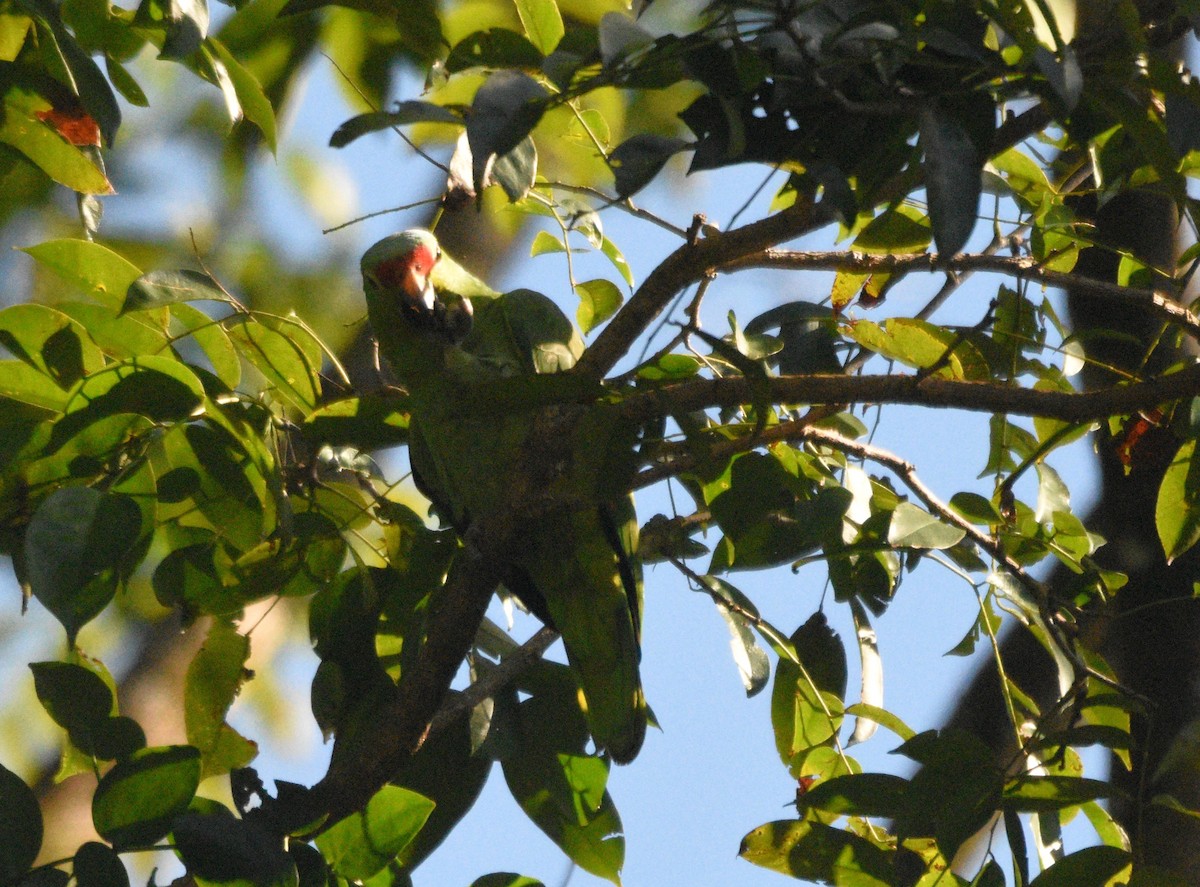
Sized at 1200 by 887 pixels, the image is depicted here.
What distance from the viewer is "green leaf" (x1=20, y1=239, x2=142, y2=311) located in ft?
4.13

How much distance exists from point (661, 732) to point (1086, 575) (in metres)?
0.66

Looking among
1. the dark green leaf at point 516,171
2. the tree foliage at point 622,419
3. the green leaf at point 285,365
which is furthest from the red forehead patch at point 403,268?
the dark green leaf at point 516,171

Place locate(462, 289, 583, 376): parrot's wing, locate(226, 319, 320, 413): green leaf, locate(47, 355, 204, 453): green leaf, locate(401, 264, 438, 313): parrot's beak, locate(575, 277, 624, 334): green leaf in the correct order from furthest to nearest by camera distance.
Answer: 1. locate(401, 264, 438, 313): parrot's beak
2. locate(462, 289, 583, 376): parrot's wing
3. locate(575, 277, 624, 334): green leaf
4. locate(226, 319, 320, 413): green leaf
5. locate(47, 355, 204, 453): green leaf

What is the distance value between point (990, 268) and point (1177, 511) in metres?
0.36

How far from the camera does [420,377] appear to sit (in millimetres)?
1874

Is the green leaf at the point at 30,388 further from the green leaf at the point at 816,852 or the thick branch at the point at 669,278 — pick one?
the green leaf at the point at 816,852

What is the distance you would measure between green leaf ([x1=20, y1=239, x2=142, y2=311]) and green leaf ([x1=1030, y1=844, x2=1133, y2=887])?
1165mm

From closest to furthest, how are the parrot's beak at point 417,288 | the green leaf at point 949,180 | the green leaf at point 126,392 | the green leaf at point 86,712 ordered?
the green leaf at point 949,180 → the green leaf at point 86,712 → the green leaf at point 126,392 → the parrot's beak at point 417,288

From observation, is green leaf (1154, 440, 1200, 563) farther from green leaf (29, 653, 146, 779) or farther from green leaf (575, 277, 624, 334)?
green leaf (29, 653, 146, 779)

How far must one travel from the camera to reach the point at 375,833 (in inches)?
44.5

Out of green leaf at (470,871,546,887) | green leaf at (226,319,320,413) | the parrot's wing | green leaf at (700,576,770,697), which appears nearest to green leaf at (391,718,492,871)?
green leaf at (470,871,546,887)

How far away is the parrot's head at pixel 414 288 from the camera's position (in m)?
1.86

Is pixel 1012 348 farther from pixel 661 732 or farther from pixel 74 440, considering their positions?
pixel 74 440

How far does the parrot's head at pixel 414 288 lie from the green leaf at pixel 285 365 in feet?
1.59
